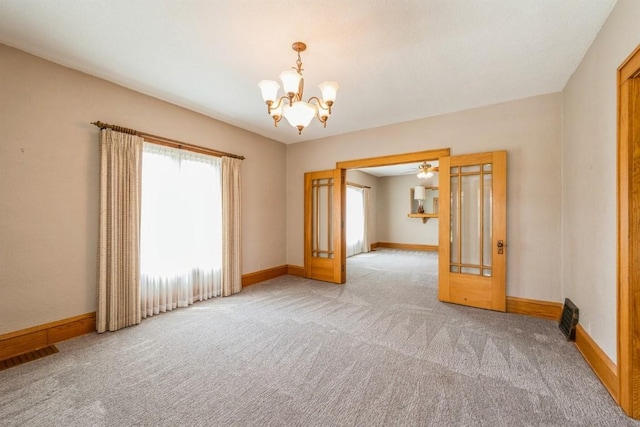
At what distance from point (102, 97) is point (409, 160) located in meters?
4.23

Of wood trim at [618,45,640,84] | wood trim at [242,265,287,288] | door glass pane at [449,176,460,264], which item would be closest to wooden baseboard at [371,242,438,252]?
wood trim at [242,265,287,288]

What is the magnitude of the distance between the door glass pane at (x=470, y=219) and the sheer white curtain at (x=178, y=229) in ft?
12.3

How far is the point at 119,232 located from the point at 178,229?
741mm

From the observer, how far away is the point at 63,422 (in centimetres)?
168

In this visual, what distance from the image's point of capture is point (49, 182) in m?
2.69

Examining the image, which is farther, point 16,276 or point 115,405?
point 16,276

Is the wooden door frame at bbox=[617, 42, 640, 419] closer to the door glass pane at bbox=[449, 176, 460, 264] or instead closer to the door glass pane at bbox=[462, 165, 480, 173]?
the door glass pane at bbox=[462, 165, 480, 173]

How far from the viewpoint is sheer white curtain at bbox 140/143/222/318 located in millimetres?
3428

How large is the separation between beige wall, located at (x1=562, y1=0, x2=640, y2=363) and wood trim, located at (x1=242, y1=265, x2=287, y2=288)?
14.7ft

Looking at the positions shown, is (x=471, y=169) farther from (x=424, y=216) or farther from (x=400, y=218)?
(x=400, y=218)

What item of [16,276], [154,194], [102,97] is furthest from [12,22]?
[16,276]

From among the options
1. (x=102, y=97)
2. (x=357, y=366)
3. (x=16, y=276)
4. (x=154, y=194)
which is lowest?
(x=357, y=366)

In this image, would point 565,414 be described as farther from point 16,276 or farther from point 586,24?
point 16,276

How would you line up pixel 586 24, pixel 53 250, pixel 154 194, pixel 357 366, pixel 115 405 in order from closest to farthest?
pixel 115 405 < pixel 586 24 < pixel 357 366 < pixel 53 250 < pixel 154 194
